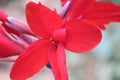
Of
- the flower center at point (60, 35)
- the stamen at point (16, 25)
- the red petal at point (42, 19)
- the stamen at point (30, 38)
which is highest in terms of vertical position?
the red petal at point (42, 19)

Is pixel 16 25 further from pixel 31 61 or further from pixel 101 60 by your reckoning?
pixel 101 60

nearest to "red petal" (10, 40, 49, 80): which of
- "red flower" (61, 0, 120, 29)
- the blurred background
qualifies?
"red flower" (61, 0, 120, 29)

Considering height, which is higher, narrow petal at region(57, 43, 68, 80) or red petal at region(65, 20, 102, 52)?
red petal at region(65, 20, 102, 52)

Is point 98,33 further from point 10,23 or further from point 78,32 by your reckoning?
point 10,23

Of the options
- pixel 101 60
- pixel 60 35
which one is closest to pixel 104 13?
pixel 60 35

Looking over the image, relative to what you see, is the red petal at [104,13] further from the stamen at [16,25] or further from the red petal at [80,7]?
the stamen at [16,25]

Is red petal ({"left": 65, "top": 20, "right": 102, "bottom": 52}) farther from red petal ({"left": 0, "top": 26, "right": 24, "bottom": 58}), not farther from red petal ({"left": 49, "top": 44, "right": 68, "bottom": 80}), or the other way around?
red petal ({"left": 0, "top": 26, "right": 24, "bottom": 58})

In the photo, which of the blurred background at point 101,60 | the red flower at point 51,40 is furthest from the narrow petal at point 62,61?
the blurred background at point 101,60
